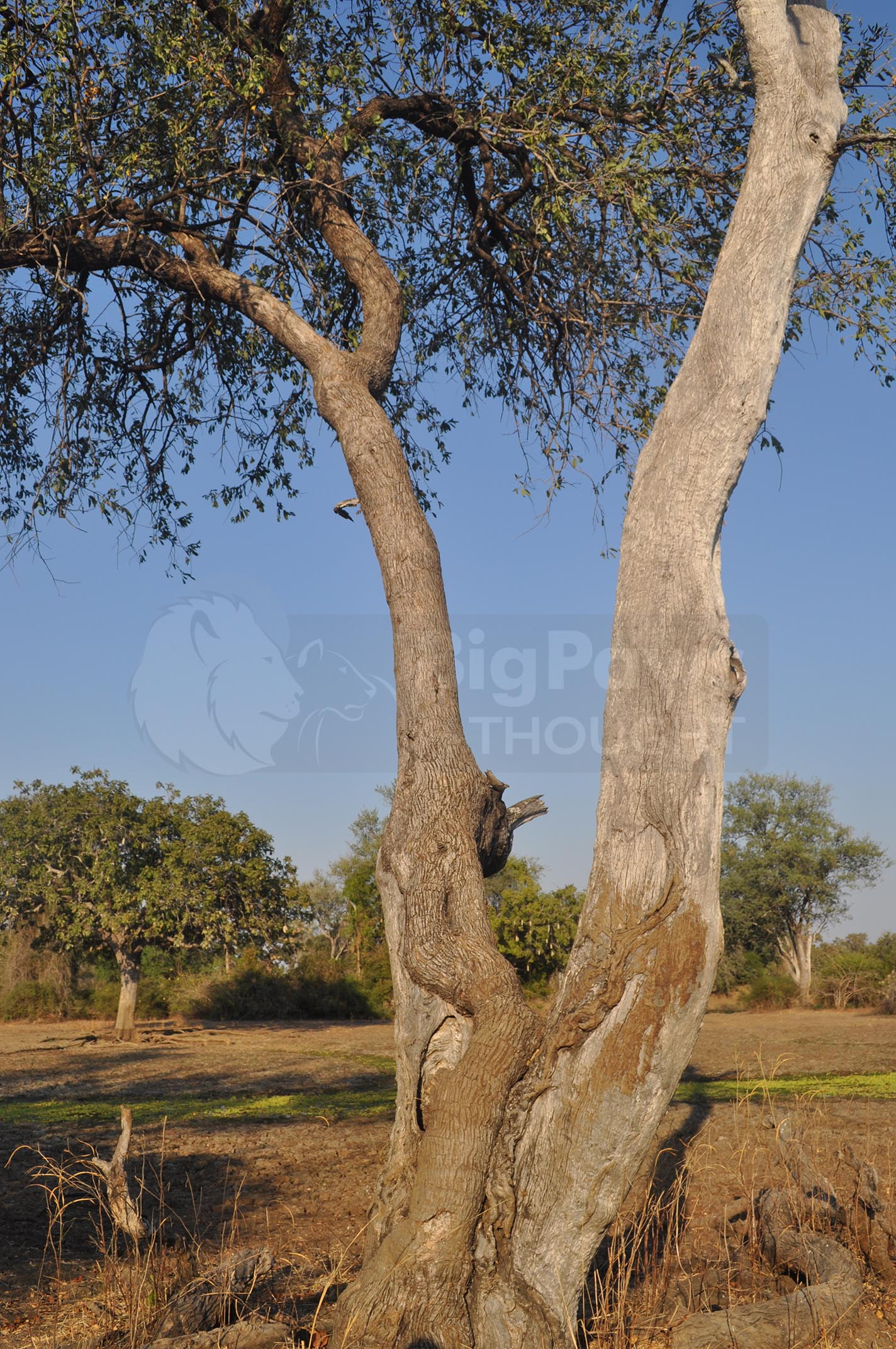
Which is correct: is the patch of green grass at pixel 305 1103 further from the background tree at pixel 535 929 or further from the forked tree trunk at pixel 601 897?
the background tree at pixel 535 929

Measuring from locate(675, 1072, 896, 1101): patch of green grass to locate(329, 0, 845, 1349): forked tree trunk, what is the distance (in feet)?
17.7

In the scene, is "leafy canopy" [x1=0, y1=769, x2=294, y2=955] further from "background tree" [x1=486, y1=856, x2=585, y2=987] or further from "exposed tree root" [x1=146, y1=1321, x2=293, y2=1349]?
"exposed tree root" [x1=146, y1=1321, x2=293, y2=1349]

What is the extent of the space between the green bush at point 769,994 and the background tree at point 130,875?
1248cm

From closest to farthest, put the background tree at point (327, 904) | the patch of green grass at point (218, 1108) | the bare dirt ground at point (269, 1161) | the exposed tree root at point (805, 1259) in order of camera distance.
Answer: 1. the exposed tree root at point (805, 1259)
2. the bare dirt ground at point (269, 1161)
3. the patch of green grass at point (218, 1108)
4. the background tree at point (327, 904)

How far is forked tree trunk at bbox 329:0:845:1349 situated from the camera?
3527 mm

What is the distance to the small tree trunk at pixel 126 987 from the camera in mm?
19812

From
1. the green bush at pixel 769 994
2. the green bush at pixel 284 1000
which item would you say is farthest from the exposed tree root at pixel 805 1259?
the green bush at pixel 769 994

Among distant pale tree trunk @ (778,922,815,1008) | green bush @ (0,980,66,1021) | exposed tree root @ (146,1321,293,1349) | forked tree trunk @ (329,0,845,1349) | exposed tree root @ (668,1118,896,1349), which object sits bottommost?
green bush @ (0,980,66,1021)

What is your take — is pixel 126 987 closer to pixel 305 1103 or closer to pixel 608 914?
pixel 305 1103

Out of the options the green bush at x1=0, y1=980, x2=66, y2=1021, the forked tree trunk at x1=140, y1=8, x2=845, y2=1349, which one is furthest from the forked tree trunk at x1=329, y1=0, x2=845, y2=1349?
the green bush at x1=0, y1=980, x2=66, y2=1021

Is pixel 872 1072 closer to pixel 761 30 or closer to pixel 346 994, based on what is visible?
pixel 761 30

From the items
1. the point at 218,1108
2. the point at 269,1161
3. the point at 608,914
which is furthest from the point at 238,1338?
the point at 218,1108

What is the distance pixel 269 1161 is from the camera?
690 cm

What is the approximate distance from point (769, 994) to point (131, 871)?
52.8ft
